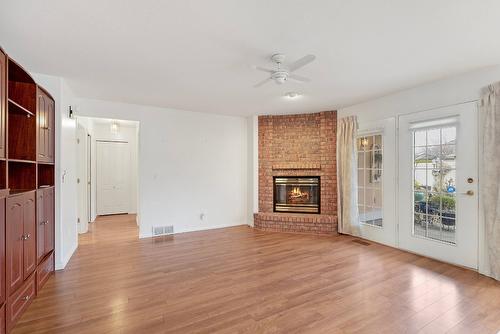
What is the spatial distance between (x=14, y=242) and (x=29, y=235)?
33 cm

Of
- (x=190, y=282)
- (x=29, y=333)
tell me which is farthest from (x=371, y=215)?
(x=29, y=333)

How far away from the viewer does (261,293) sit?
2.61m

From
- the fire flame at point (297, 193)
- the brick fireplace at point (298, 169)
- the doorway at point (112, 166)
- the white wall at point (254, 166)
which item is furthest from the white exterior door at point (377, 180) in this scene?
the doorway at point (112, 166)

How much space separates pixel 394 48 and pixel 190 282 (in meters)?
3.24

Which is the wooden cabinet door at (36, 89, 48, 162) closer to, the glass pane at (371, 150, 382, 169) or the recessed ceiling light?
the recessed ceiling light

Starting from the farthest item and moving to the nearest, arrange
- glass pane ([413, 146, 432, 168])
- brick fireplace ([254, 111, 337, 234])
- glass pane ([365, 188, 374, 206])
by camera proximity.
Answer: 1. brick fireplace ([254, 111, 337, 234])
2. glass pane ([365, 188, 374, 206])
3. glass pane ([413, 146, 432, 168])

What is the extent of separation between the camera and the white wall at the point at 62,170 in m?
3.26

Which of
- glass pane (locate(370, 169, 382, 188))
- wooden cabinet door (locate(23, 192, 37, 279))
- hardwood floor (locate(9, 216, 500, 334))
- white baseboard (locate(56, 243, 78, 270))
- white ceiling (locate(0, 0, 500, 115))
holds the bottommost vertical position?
hardwood floor (locate(9, 216, 500, 334))

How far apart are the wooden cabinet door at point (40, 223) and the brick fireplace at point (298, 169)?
3.58m

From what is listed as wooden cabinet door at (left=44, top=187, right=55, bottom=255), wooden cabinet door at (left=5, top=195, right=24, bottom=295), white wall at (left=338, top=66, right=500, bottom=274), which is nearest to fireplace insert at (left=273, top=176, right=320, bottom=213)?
white wall at (left=338, top=66, right=500, bottom=274)

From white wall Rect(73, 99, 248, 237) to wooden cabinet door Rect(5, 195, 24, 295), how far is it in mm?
2526

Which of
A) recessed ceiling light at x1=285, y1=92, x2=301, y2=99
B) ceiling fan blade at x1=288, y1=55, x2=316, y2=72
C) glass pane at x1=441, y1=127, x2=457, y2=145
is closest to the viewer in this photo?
ceiling fan blade at x1=288, y1=55, x2=316, y2=72

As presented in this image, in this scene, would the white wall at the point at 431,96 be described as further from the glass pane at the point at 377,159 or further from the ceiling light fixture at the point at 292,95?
the ceiling light fixture at the point at 292,95

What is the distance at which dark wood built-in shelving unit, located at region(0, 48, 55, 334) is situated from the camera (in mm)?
1989
